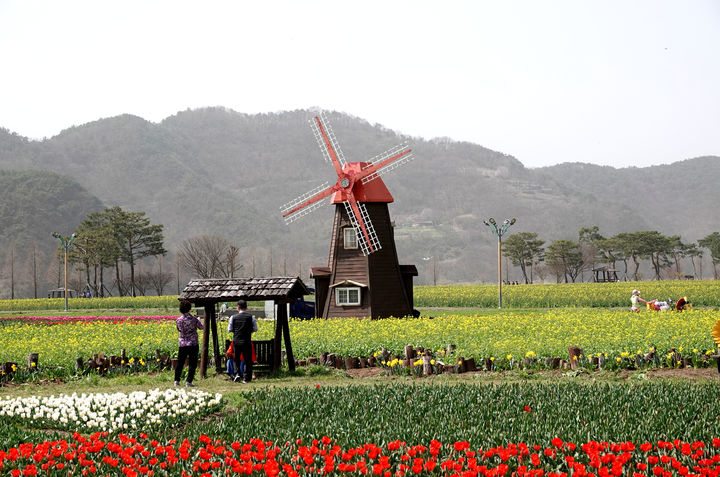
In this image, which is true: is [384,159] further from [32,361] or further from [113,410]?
[113,410]

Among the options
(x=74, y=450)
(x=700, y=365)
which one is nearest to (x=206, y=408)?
(x=74, y=450)

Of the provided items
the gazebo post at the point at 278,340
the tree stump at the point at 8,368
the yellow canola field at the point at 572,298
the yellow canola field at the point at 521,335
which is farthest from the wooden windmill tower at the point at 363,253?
the yellow canola field at the point at 572,298

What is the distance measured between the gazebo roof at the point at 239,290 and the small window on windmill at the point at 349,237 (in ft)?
49.9

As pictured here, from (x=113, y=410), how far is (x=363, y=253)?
2154cm

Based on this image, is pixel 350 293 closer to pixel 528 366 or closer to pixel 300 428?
pixel 528 366

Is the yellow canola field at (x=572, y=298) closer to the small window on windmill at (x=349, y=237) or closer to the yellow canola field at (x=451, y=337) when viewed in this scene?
the small window on windmill at (x=349, y=237)

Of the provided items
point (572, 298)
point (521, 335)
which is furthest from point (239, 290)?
point (572, 298)

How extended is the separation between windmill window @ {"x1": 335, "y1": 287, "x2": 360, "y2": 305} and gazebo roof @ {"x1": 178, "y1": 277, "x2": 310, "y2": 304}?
15080 mm

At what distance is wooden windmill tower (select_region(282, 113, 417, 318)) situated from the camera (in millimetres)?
31875

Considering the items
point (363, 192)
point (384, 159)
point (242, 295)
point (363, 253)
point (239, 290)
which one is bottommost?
point (242, 295)

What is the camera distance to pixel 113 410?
11.0 metres

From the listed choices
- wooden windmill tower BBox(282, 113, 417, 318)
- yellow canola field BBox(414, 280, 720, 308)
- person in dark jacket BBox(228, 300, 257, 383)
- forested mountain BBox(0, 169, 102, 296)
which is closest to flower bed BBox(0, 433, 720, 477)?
person in dark jacket BBox(228, 300, 257, 383)

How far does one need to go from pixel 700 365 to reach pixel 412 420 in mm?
8698

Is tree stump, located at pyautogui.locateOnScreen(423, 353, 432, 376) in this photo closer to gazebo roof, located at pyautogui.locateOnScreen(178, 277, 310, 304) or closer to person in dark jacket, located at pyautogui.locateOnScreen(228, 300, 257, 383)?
gazebo roof, located at pyautogui.locateOnScreen(178, 277, 310, 304)
